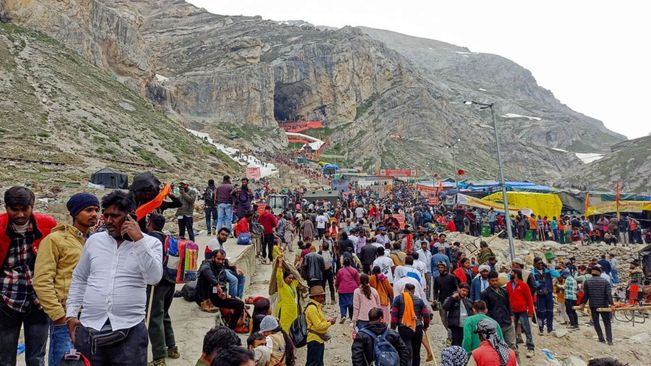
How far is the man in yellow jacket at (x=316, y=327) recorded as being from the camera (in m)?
5.21

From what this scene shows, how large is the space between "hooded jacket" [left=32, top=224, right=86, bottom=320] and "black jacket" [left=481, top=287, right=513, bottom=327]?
5.94m

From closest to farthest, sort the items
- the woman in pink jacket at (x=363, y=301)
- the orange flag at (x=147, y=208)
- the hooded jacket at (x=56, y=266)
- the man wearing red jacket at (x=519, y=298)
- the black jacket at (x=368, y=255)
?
the hooded jacket at (x=56, y=266) → the orange flag at (x=147, y=208) → the woman in pink jacket at (x=363, y=301) → the man wearing red jacket at (x=519, y=298) → the black jacket at (x=368, y=255)

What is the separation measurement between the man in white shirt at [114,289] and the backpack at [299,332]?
278 cm

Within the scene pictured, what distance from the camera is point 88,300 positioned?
250 cm

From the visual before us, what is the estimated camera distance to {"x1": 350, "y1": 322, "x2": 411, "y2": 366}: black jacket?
14.7ft

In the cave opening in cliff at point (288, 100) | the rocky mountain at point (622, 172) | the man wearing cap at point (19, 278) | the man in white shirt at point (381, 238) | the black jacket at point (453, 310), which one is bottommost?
the black jacket at point (453, 310)

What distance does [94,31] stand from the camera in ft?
178

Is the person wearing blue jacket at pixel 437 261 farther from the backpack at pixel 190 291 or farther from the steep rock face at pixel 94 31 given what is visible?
the steep rock face at pixel 94 31

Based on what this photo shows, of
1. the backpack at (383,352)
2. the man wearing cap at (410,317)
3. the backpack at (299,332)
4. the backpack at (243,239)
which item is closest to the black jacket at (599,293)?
the man wearing cap at (410,317)

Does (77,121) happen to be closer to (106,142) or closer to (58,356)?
(106,142)

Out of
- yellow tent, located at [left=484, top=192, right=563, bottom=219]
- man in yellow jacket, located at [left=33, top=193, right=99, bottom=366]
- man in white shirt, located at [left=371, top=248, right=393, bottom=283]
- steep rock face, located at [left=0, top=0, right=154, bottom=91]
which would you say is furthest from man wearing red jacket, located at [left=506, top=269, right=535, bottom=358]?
steep rock face, located at [left=0, top=0, right=154, bottom=91]

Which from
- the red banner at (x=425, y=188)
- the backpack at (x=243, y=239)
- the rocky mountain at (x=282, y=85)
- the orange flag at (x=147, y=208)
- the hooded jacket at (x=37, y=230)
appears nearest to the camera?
the hooded jacket at (x=37, y=230)

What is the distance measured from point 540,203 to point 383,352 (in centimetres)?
2148

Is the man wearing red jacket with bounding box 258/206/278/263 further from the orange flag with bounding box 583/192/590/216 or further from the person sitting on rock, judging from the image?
the orange flag with bounding box 583/192/590/216
